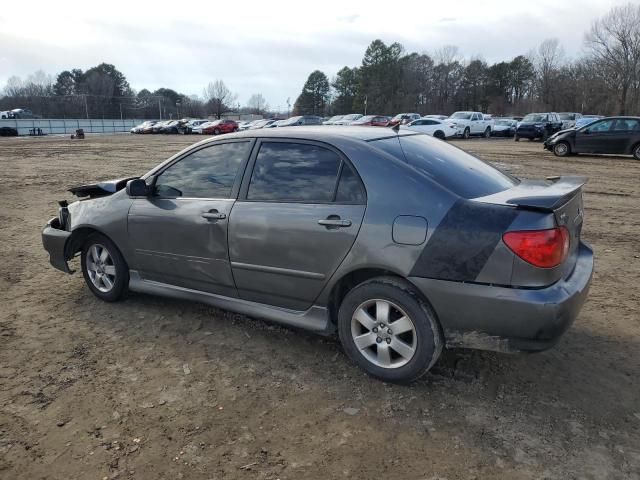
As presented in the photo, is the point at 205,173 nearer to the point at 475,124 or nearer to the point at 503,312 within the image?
the point at 503,312

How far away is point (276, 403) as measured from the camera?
3.13 metres

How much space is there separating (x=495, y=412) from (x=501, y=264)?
0.90 meters

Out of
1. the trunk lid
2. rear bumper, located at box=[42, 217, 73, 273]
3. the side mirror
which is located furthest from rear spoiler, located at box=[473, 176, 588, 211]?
rear bumper, located at box=[42, 217, 73, 273]

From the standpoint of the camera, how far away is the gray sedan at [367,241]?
2.90 meters

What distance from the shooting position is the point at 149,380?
3.41m

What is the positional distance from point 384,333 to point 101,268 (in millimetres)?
2877

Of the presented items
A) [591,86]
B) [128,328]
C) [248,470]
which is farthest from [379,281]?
[591,86]

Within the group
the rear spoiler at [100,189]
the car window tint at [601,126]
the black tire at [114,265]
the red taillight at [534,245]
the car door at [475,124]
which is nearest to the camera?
the red taillight at [534,245]

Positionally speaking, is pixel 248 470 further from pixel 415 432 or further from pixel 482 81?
pixel 482 81

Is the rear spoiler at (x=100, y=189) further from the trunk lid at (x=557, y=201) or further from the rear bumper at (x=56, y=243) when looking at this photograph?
the trunk lid at (x=557, y=201)

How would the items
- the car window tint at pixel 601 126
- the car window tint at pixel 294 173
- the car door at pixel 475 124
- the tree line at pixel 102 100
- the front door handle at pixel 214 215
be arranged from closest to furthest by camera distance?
the car window tint at pixel 294 173
the front door handle at pixel 214 215
the car window tint at pixel 601 126
the car door at pixel 475 124
the tree line at pixel 102 100

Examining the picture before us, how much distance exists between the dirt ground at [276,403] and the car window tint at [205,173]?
1.11 m

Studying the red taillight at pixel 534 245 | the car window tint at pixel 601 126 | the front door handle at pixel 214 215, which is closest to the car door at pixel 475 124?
the car window tint at pixel 601 126

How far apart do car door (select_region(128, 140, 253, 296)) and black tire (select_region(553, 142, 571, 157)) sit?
18.5m
